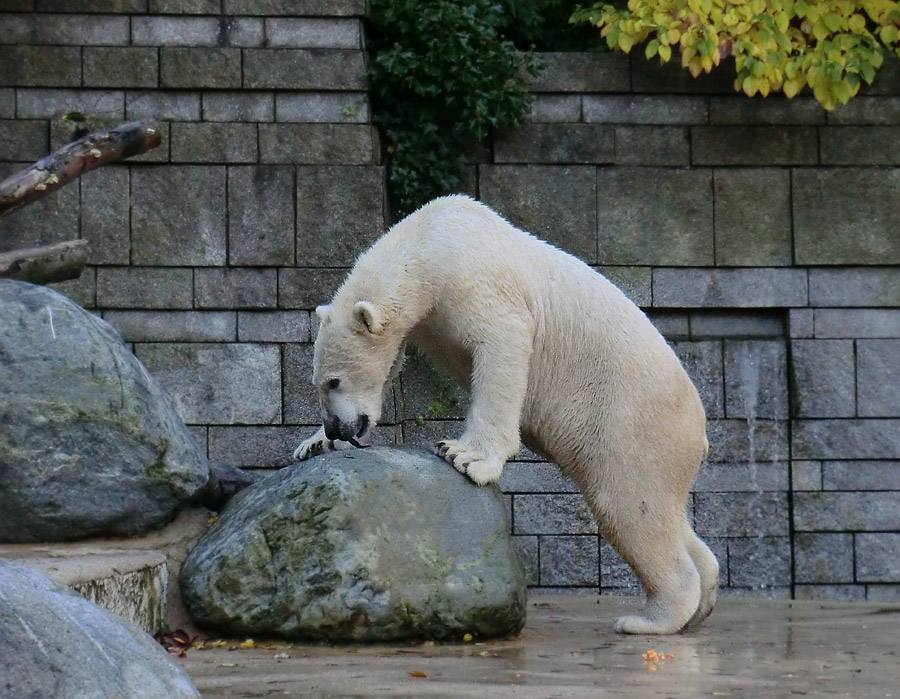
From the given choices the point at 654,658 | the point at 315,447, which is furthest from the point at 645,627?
the point at 315,447

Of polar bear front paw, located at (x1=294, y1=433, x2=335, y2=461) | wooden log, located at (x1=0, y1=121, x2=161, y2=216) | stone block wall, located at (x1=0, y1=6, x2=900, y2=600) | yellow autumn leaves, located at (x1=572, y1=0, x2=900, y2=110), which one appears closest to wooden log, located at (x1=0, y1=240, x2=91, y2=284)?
wooden log, located at (x1=0, y1=121, x2=161, y2=216)

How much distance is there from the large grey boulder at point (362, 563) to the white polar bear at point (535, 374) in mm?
237

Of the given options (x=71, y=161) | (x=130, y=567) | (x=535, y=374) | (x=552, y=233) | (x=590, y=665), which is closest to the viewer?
(x=590, y=665)

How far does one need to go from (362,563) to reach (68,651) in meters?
2.20

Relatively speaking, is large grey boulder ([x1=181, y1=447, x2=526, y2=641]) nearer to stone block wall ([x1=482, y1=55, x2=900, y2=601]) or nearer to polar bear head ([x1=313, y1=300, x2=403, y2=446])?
polar bear head ([x1=313, y1=300, x2=403, y2=446])

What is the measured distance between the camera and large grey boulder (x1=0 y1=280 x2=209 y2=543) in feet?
17.0

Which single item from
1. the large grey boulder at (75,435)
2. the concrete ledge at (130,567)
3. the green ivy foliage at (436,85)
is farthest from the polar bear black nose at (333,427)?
the green ivy foliage at (436,85)

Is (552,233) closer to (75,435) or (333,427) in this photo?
(333,427)

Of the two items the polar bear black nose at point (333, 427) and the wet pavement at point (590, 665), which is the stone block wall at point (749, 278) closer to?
the wet pavement at point (590, 665)

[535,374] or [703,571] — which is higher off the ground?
[535,374]

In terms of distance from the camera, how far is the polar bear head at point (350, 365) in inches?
213

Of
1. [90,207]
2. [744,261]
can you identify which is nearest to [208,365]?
[90,207]

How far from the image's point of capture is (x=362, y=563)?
5.05m

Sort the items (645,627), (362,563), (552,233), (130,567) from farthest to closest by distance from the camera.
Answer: (552,233)
(645,627)
(362,563)
(130,567)
